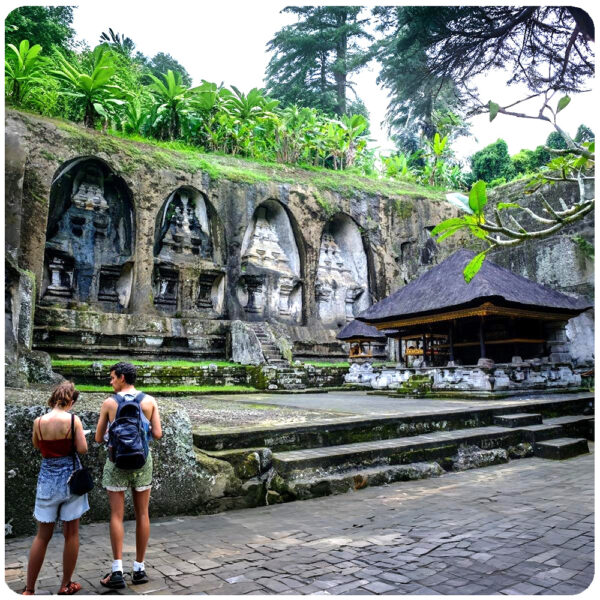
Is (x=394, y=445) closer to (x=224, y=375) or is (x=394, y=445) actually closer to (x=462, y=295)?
(x=462, y=295)

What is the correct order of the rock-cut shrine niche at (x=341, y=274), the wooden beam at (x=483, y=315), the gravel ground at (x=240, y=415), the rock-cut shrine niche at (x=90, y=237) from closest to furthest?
the gravel ground at (x=240, y=415), the wooden beam at (x=483, y=315), the rock-cut shrine niche at (x=90, y=237), the rock-cut shrine niche at (x=341, y=274)

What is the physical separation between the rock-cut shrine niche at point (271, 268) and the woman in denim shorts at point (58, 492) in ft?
49.4

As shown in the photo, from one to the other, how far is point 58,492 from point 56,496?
0.8 inches

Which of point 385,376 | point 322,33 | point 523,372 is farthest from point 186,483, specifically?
point 322,33

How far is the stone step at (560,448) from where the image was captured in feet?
20.2

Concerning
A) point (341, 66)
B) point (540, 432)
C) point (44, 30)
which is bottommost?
point (540, 432)

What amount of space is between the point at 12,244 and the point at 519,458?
9.95 metres

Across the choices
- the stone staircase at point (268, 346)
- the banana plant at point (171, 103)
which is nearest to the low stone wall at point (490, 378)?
the stone staircase at point (268, 346)

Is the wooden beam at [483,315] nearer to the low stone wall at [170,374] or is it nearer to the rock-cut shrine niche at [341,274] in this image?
the low stone wall at [170,374]

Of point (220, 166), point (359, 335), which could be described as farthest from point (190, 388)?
point (220, 166)

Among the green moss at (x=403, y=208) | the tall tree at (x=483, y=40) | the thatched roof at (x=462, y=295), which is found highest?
the green moss at (x=403, y=208)

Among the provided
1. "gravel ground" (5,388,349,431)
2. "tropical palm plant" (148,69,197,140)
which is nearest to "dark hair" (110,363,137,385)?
"gravel ground" (5,388,349,431)

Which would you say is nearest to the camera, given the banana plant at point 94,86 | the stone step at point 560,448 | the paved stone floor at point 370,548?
the paved stone floor at point 370,548

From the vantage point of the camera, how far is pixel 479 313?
35.6 feet
